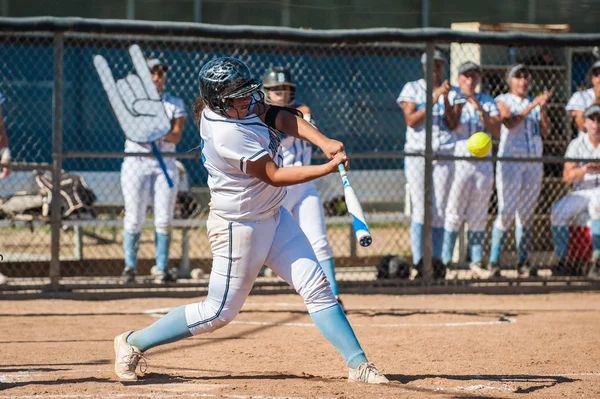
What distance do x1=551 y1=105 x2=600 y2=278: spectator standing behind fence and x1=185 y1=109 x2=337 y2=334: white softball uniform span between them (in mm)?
5096

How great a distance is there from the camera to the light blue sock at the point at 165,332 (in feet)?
14.4

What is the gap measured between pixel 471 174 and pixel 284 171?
196 inches

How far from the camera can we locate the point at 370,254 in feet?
35.7

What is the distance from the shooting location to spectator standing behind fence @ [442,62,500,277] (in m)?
8.56

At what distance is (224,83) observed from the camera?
4133 mm

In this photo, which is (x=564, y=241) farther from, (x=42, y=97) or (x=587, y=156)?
(x=42, y=97)

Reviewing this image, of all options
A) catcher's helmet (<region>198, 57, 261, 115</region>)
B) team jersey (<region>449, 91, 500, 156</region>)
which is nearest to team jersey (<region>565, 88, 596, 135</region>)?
team jersey (<region>449, 91, 500, 156</region>)

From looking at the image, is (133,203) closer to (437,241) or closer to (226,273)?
(437,241)

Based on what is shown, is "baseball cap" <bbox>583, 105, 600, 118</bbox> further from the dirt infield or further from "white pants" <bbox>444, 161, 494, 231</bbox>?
the dirt infield

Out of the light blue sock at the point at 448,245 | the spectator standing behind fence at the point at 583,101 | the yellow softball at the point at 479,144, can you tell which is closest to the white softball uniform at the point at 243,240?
the yellow softball at the point at 479,144

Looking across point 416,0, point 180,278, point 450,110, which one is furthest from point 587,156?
point 416,0

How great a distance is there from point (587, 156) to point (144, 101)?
4.36m

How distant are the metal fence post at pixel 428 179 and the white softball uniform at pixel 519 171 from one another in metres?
1.07

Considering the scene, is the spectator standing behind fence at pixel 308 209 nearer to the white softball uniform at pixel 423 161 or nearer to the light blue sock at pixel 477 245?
the white softball uniform at pixel 423 161
